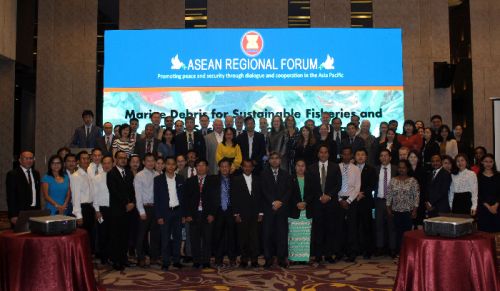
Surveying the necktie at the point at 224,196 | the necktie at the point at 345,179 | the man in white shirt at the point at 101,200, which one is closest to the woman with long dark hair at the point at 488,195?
the necktie at the point at 345,179

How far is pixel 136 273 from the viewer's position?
5.32 metres

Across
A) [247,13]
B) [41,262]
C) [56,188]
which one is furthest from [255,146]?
[247,13]

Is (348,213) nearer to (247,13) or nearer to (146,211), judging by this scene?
(146,211)

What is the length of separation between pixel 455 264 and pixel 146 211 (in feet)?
12.0

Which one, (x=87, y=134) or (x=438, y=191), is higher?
(x=87, y=134)

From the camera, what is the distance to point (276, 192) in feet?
18.9

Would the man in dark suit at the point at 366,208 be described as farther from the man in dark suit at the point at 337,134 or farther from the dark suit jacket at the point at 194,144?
the dark suit jacket at the point at 194,144

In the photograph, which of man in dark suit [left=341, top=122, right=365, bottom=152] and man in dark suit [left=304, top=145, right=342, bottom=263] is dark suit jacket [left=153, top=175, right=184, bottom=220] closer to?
man in dark suit [left=304, top=145, right=342, bottom=263]

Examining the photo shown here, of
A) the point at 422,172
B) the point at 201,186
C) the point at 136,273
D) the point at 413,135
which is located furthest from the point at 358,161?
the point at 136,273

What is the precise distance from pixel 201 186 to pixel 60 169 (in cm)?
158

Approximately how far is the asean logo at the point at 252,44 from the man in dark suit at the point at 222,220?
3647 mm

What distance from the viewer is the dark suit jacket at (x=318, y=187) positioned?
5.86m

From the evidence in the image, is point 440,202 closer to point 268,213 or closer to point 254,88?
point 268,213

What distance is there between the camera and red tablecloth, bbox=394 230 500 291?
126 inches
